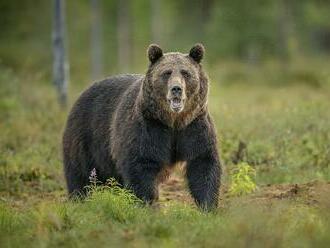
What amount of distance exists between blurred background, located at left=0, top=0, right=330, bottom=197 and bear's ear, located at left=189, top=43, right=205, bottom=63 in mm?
2719

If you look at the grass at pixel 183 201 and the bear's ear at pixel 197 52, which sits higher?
the bear's ear at pixel 197 52

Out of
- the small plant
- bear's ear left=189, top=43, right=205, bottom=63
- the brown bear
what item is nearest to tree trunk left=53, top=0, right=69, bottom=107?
the small plant

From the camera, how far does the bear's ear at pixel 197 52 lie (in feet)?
25.7

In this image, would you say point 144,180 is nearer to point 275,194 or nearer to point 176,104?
point 176,104

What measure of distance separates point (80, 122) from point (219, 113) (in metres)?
6.14

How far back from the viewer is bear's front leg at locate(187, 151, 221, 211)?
7.62 metres

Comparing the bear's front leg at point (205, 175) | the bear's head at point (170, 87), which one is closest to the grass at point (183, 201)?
the bear's front leg at point (205, 175)

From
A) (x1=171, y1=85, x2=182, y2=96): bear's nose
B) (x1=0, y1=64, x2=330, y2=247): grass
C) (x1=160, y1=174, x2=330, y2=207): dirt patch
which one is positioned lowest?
(x1=160, y1=174, x2=330, y2=207): dirt patch

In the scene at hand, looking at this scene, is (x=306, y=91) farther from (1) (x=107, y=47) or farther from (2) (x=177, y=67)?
(1) (x=107, y=47)

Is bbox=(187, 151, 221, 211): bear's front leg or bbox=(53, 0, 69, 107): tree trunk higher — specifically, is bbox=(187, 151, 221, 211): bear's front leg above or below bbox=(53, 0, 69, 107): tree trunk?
below

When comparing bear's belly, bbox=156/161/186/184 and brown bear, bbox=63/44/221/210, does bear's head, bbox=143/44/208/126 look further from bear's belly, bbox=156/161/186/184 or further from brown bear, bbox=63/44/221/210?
bear's belly, bbox=156/161/186/184

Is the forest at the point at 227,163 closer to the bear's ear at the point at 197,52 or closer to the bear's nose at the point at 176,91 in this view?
the bear's nose at the point at 176,91

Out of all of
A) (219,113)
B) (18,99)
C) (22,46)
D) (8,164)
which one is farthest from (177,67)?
(22,46)

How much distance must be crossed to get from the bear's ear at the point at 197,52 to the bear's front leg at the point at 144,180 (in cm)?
119
